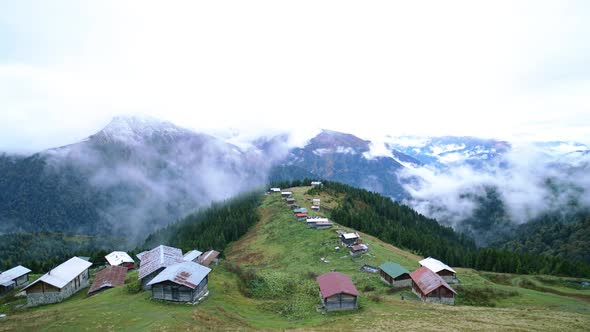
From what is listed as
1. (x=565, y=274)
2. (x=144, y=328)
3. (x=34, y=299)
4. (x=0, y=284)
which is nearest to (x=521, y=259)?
(x=565, y=274)

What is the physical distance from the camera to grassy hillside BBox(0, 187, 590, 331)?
4247 cm

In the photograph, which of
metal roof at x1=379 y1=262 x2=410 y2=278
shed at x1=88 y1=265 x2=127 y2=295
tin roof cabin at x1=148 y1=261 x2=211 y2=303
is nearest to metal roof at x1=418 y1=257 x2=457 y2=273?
metal roof at x1=379 y1=262 x2=410 y2=278

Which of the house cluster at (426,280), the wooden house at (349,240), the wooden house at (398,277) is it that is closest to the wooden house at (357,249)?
the wooden house at (349,240)

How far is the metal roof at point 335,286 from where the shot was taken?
55.0 m

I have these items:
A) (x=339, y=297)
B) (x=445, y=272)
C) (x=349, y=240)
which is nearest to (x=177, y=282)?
(x=339, y=297)

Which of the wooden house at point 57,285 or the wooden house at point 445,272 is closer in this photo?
the wooden house at point 57,285

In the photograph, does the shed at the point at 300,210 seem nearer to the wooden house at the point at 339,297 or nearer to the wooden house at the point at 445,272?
the wooden house at the point at 445,272

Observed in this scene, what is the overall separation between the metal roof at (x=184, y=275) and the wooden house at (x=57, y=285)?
30.6 meters

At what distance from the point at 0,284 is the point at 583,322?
120 meters

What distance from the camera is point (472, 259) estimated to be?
4451 inches

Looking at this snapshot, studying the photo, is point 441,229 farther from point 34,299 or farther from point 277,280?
point 34,299

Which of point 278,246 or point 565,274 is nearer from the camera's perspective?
point 565,274

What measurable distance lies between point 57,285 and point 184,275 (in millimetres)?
34216

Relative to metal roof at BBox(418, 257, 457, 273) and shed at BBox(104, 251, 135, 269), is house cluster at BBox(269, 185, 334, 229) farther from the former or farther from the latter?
shed at BBox(104, 251, 135, 269)
